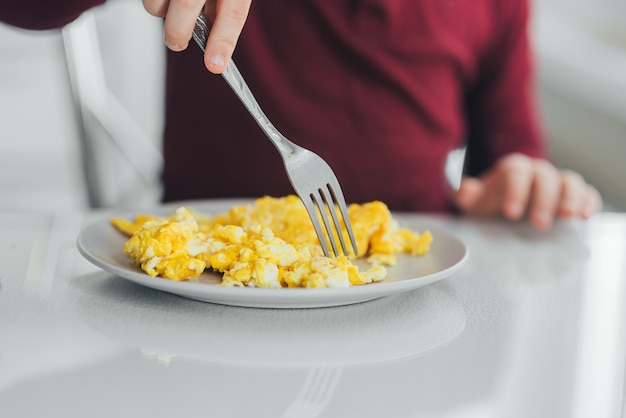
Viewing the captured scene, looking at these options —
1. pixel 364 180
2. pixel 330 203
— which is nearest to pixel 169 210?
pixel 330 203

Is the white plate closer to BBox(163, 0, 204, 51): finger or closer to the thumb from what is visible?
BBox(163, 0, 204, 51): finger

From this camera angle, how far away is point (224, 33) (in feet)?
2.04

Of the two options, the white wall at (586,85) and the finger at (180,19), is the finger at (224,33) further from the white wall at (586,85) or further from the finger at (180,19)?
the white wall at (586,85)

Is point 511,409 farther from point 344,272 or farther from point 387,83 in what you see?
point 387,83

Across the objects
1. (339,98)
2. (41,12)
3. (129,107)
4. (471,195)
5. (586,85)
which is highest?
(41,12)

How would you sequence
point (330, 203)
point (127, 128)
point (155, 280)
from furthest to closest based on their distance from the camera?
point (127, 128) < point (330, 203) < point (155, 280)

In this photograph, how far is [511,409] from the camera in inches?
18.4

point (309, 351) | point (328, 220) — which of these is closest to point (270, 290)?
point (309, 351)

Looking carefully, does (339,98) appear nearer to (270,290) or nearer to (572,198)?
(572,198)

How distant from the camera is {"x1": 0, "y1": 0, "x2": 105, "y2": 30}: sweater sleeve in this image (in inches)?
34.3

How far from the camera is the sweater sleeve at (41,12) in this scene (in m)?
0.87

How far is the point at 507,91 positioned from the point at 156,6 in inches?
38.7

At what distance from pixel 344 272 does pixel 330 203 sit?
0.12m

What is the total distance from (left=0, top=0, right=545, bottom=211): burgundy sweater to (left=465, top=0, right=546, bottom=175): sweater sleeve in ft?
0.18
